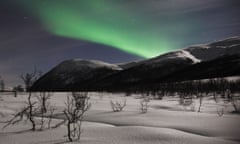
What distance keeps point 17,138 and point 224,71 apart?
124502mm

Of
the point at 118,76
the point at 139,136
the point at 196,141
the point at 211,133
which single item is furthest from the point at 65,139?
the point at 118,76

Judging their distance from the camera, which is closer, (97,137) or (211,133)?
(97,137)

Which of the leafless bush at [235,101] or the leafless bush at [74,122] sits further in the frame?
the leafless bush at [235,101]

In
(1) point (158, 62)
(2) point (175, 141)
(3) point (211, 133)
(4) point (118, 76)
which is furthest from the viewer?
(1) point (158, 62)

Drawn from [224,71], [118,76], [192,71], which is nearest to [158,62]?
[118,76]

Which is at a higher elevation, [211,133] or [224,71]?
[224,71]

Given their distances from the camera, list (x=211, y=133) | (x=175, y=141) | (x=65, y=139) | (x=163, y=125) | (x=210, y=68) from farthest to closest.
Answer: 1. (x=210, y=68)
2. (x=163, y=125)
3. (x=211, y=133)
4. (x=65, y=139)
5. (x=175, y=141)

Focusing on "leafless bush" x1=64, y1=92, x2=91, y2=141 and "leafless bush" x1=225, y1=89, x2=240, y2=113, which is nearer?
"leafless bush" x1=64, y1=92, x2=91, y2=141

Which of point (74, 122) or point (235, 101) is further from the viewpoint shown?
point (235, 101)

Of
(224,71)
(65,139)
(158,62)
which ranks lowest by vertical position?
(65,139)

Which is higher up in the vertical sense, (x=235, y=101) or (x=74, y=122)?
(x=74, y=122)

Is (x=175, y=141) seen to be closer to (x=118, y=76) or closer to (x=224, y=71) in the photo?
(x=224, y=71)

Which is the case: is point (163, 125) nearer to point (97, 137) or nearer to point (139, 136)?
point (139, 136)

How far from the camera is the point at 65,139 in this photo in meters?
3.75
